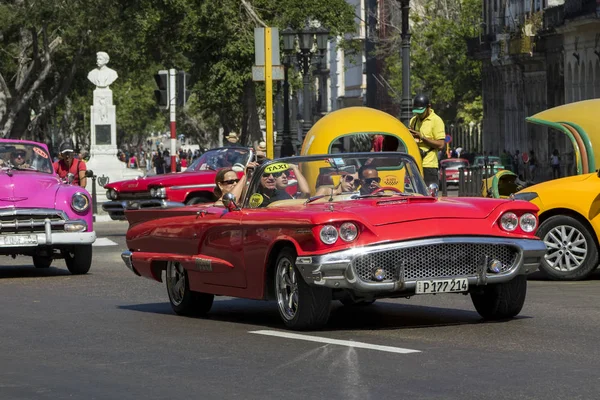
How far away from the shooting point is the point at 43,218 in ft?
61.6

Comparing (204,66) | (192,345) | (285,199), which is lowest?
(192,345)

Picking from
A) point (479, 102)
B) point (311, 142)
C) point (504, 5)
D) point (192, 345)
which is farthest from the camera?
point (479, 102)

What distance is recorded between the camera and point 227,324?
12.7m

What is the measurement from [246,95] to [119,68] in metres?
13.8

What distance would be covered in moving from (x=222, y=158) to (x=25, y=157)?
7.80 m

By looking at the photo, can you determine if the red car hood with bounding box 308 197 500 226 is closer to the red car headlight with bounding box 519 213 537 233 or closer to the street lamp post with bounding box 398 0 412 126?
the red car headlight with bounding box 519 213 537 233

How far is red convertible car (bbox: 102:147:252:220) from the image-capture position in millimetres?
27500

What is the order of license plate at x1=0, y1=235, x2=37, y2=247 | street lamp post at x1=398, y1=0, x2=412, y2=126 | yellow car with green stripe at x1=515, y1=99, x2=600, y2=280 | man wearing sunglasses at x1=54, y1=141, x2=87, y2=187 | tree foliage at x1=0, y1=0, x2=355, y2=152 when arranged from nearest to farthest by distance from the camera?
yellow car with green stripe at x1=515, y1=99, x2=600, y2=280 → license plate at x1=0, y1=235, x2=37, y2=247 → man wearing sunglasses at x1=54, y1=141, x2=87, y2=187 → street lamp post at x1=398, y1=0, x2=412, y2=126 → tree foliage at x1=0, y1=0, x2=355, y2=152

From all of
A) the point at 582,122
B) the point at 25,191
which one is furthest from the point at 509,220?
the point at 25,191

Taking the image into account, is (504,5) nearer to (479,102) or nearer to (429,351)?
(479,102)

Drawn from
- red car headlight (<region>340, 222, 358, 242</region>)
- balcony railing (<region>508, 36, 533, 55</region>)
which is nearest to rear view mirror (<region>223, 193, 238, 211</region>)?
red car headlight (<region>340, 222, 358, 242</region>)

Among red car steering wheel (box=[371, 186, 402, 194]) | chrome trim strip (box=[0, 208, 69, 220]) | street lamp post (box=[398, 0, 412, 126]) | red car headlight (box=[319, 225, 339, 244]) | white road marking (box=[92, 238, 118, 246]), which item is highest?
street lamp post (box=[398, 0, 412, 126])

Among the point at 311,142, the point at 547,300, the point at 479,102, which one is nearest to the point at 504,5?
the point at 479,102

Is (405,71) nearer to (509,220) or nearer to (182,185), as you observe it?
(182,185)
